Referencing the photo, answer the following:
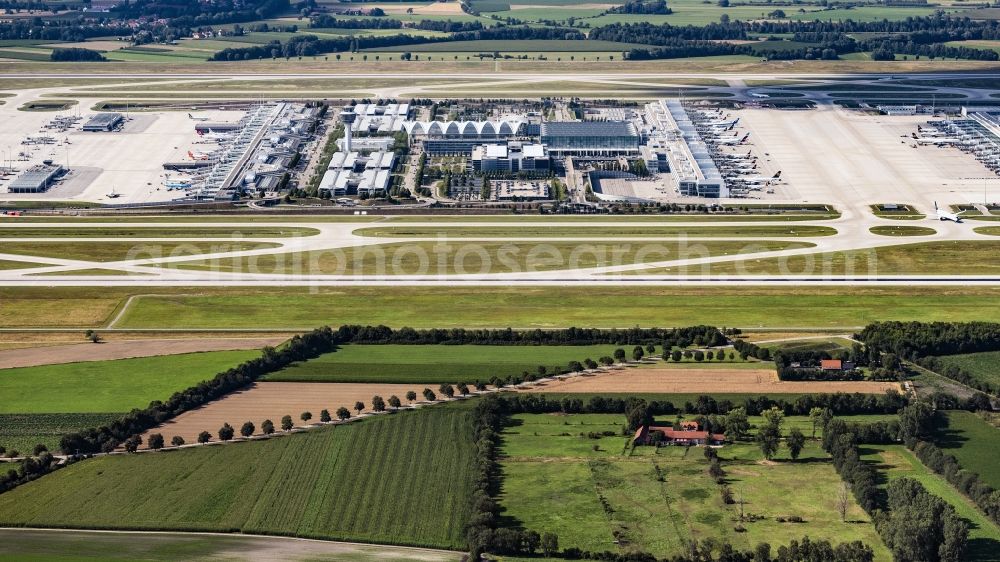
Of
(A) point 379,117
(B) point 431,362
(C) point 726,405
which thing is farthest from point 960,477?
(A) point 379,117

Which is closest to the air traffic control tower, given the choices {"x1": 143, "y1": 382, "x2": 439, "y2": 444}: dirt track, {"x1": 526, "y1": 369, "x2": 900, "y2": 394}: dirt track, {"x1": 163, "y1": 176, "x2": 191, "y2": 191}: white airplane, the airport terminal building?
{"x1": 163, "y1": 176, "x2": 191, "y2": 191}: white airplane

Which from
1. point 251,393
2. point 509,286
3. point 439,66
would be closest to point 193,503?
point 251,393

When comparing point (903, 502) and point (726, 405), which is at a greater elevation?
point (903, 502)

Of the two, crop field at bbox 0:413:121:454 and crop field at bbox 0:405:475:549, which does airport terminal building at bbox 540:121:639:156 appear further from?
crop field at bbox 0:413:121:454

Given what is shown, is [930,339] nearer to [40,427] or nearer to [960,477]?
[960,477]

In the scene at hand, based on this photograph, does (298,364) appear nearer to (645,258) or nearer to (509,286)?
(509,286)

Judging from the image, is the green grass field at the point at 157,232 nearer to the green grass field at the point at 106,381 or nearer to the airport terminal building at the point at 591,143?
the green grass field at the point at 106,381
